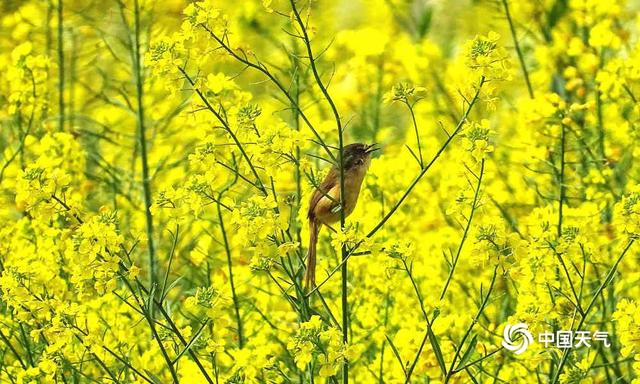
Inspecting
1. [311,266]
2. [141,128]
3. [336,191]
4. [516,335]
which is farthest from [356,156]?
[141,128]

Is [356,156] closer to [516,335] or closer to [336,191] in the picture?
[336,191]

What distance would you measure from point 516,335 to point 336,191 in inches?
28.5

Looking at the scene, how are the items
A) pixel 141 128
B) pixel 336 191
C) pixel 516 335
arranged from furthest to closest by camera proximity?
pixel 141 128 → pixel 516 335 → pixel 336 191

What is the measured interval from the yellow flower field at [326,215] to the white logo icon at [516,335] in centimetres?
2

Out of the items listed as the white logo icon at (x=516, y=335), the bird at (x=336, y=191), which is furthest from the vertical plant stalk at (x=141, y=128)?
the white logo icon at (x=516, y=335)

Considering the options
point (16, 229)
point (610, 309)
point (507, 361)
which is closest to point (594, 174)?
point (610, 309)

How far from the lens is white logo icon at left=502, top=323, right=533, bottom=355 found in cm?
324

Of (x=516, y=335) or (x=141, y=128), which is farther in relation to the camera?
(x=141, y=128)

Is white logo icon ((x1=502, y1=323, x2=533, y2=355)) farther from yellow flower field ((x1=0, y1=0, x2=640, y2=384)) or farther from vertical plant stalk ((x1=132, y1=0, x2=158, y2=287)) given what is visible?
vertical plant stalk ((x1=132, y1=0, x2=158, y2=287))

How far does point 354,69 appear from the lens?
579cm

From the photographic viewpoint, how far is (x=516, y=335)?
3.50 meters

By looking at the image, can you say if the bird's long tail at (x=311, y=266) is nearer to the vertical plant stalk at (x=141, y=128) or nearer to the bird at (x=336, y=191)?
the bird at (x=336, y=191)

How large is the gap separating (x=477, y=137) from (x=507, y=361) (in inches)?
52.5

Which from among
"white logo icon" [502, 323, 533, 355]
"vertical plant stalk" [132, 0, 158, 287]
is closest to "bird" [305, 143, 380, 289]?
"white logo icon" [502, 323, 533, 355]
